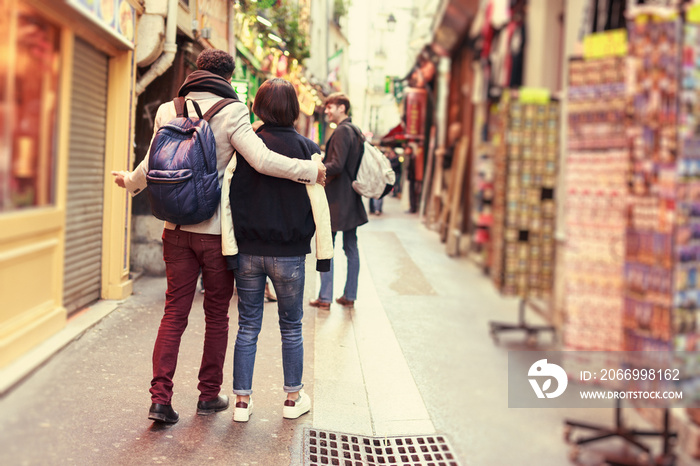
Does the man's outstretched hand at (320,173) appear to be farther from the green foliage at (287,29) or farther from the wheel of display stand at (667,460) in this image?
the green foliage at (287,29)

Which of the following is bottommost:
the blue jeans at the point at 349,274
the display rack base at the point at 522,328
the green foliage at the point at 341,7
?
the blue jeans at the point at 349,274

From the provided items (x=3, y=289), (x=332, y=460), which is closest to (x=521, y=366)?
(x=3, y=289)

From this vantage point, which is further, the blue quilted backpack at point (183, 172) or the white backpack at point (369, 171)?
the white backpack at point (369, 171)

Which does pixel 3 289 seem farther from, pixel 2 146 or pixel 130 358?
pixel 130 358

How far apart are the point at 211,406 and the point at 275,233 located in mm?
989

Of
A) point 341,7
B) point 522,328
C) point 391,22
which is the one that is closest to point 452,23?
point 391,22

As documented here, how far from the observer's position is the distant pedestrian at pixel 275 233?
3.34m

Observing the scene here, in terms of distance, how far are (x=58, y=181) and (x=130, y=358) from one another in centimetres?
303

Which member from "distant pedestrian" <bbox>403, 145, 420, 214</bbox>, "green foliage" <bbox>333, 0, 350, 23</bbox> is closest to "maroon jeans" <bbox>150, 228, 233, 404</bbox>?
"green foliage" <bbox>333, 0, 350, 23</bbox>

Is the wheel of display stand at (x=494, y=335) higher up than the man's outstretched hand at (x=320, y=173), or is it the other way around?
the man's outstretched hand at (x=320, y=173)

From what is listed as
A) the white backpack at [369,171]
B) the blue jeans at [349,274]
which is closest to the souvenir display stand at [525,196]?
the white backpack at [369,171]

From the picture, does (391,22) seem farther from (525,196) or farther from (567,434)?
(567,434)

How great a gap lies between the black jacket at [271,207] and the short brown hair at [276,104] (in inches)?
2.5

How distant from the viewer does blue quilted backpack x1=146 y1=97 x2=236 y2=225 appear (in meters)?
3.11
